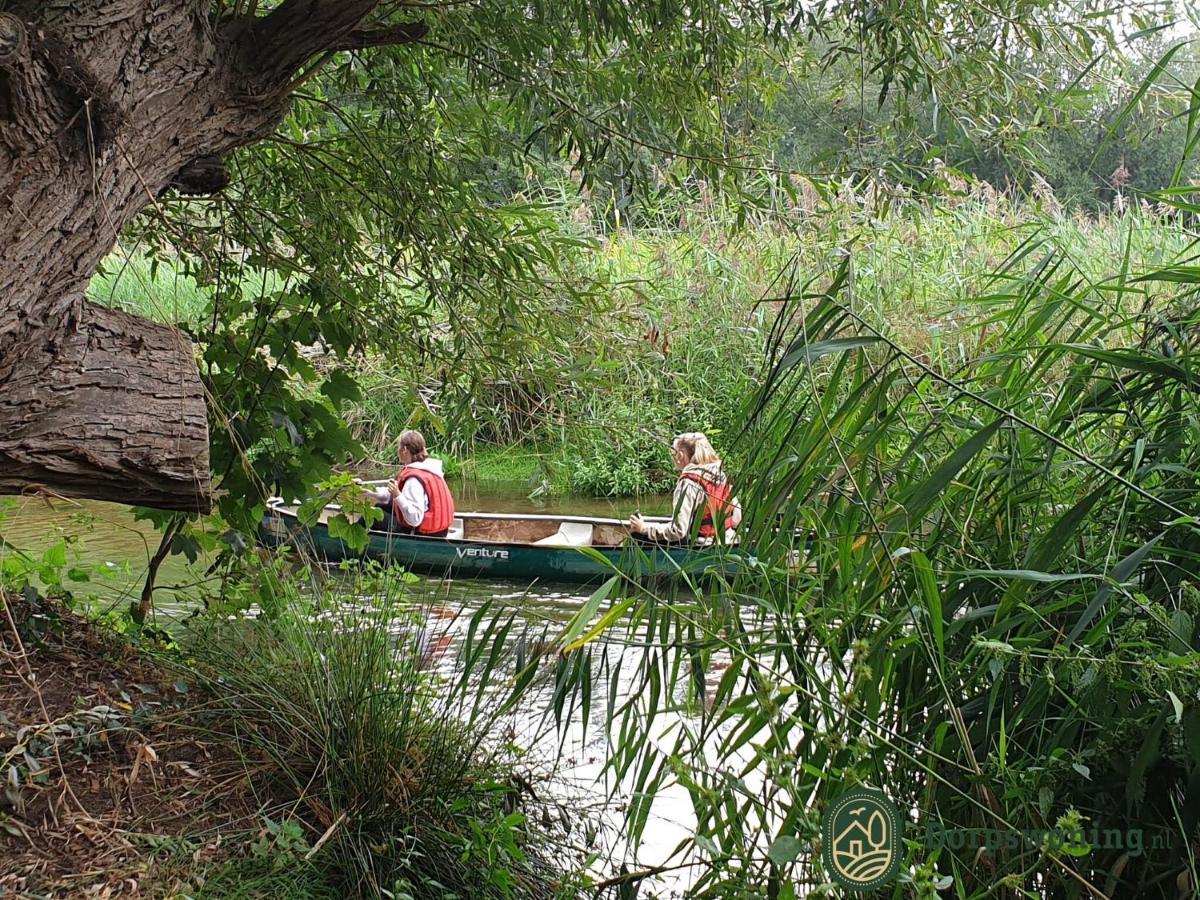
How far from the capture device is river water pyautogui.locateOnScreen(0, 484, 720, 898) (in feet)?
11.3

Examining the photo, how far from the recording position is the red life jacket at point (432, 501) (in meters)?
9.38

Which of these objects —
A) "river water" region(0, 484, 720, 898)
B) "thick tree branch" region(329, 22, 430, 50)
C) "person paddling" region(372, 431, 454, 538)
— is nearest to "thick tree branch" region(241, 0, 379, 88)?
"thick tree branch" region(329, 22, 430, 50)

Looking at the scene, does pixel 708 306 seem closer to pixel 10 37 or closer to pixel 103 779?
pixel 103 779

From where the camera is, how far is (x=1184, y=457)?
2.23m

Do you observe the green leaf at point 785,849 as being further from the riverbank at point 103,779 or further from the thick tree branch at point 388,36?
the thick tree branch at point 388,36

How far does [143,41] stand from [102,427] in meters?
0.89

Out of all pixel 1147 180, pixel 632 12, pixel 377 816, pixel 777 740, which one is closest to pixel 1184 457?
pixel 777 740

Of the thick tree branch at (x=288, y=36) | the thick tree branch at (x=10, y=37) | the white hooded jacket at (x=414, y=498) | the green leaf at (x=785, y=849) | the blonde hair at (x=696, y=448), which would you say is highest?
the thick tree branch at (x=288, y=36)

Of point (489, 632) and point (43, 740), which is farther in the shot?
point (43, 740)

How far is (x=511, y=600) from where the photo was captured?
27.0ft

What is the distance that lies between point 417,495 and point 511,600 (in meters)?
1.60

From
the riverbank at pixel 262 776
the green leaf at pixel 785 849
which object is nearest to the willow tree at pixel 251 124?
the riverbank at pixel 262 776

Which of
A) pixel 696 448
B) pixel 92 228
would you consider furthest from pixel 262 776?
pixel 696 448

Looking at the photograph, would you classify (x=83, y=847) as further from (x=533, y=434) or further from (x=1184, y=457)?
(x=1184, y=457)
